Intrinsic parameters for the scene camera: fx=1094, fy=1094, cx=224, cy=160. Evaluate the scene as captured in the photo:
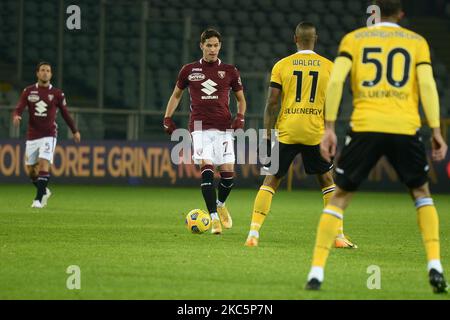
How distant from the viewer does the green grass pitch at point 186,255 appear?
7.42m

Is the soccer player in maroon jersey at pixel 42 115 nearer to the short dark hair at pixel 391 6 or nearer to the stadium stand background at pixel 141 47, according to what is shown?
the stadium stand background at pixel 141 47

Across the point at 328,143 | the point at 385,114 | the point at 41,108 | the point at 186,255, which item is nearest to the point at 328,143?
the point at 328,143

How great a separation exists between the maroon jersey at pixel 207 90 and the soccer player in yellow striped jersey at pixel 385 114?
17.1ft

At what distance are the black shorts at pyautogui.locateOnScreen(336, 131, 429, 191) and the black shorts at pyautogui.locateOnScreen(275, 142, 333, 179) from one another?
2920mm

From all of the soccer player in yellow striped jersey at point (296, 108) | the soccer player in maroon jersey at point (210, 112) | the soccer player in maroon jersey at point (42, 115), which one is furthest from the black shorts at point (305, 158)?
the soccer player in maroon jersey at point (42, 115)

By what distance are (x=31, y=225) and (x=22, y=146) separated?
432 inches

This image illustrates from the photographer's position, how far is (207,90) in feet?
42.3

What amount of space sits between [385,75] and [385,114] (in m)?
0.28

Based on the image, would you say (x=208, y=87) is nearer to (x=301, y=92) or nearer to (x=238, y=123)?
(x=238, y=123)

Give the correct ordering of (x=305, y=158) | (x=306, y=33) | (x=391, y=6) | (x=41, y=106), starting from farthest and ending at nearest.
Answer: (x=41, y=106), (x=305, y=158), (x=306, y=33), (x=391, y=6)

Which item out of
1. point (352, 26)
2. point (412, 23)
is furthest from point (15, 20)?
point (412, 23)

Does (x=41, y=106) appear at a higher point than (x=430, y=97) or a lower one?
lower

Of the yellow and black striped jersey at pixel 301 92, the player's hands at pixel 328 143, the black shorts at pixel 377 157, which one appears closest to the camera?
the player's hands at pixel 328 143
